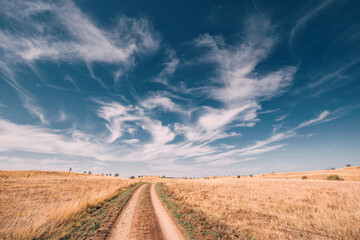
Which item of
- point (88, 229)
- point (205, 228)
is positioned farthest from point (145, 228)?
point (205, 228)

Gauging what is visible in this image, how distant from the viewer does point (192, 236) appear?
7406 mm

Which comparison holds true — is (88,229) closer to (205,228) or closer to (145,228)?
(145,228)

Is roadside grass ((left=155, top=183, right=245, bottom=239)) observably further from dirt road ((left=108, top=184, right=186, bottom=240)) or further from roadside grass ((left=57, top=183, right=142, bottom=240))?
roadside grass ((left=57, top=183, right=142, bottom=240))

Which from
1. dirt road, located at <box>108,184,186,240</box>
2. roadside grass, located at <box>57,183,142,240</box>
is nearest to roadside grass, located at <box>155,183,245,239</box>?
dirt road, located at <box>108,184,186,240</box>

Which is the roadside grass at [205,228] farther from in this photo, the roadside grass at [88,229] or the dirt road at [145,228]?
the roadside grass at [88,229]

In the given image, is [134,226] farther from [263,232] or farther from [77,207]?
[263,232]

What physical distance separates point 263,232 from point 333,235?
10.1 ft

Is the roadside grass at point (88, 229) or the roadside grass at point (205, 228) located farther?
the roadside grass at point (205, 228)

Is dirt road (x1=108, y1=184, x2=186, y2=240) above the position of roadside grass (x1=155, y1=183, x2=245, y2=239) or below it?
above

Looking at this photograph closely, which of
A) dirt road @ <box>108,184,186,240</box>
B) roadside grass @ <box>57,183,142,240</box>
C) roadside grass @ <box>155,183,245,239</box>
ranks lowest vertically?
roadside grass @ <box>155,183,245,239</box>

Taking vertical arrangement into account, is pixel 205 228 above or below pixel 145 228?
below

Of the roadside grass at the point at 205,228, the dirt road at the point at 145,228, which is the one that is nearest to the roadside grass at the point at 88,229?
the dirt road at the point at 145,228

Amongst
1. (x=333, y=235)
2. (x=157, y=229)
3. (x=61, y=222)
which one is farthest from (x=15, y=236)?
(x=333, y=235)

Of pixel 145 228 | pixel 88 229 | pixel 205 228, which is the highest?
pixel 88 229
